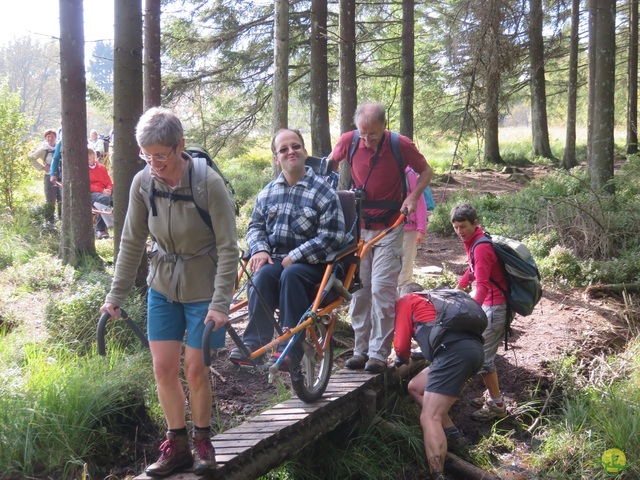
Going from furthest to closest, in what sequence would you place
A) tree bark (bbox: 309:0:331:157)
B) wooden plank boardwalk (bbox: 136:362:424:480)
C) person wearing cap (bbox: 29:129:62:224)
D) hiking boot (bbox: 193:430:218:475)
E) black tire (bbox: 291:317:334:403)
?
person wearing cap (bbox: 29:129:62:224), tree bark (bbox: 309:0:331:157), black tire (bbox: 291:317:334:403), wooden plank boardwalk (bbox: 136:362:424:480), hiking boot (bbox: 193:430:218:475)

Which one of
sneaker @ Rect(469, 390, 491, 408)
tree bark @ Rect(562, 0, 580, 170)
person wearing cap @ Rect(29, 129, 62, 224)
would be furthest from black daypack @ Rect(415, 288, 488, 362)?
tree bark @ Rect(562, 0, 580, 170)

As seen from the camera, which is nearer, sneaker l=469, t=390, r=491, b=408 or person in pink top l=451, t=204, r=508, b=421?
person in pink top l=451, t=204, r=508, b=421

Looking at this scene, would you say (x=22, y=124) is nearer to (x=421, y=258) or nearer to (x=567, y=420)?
(x=421, y=258)

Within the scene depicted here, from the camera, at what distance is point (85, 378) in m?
4.33

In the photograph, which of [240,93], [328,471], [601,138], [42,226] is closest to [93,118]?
[240,93]

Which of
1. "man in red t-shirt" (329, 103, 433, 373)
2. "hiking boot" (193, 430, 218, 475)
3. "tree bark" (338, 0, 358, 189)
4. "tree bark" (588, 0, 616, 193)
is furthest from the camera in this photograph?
"tree bark" (588, 0, 616, 193)

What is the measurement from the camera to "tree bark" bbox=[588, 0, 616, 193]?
10594 mm

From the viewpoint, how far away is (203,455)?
3145mm

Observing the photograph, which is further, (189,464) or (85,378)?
(85,378)

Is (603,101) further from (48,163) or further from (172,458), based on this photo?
(48,163)

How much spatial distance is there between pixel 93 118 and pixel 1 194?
167ft

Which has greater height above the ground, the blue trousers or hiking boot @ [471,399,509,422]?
the blue trousers

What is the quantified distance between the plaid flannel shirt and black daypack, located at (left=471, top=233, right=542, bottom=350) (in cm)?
149

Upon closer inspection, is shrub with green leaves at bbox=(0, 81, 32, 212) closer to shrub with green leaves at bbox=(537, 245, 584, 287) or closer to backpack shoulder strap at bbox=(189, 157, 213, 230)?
shrub with green leaves at bbox=(537, 245, 584, 287)
